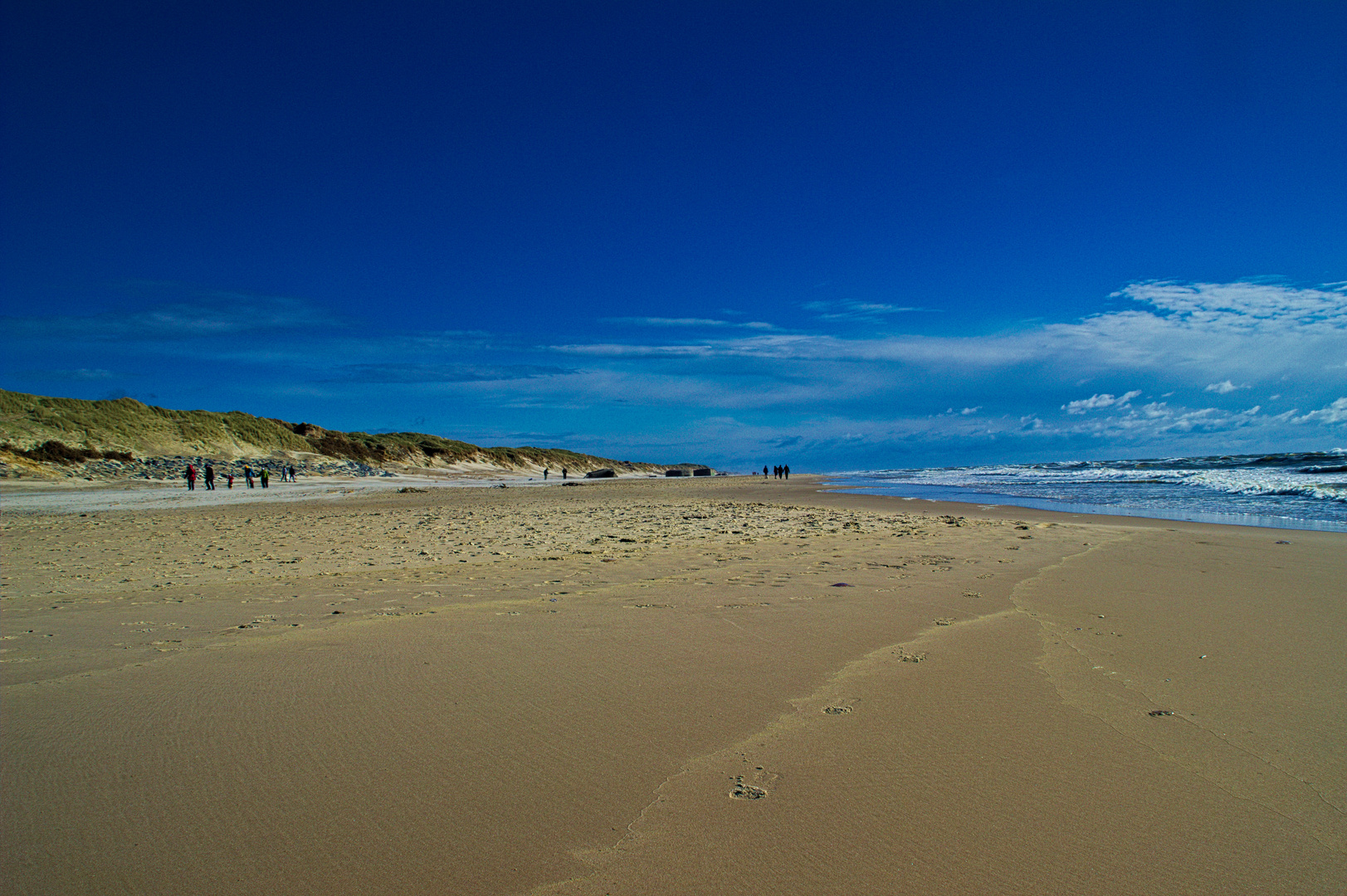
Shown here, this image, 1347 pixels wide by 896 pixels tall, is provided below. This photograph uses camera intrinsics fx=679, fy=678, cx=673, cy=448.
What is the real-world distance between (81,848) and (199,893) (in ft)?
2.08

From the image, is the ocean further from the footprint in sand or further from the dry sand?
the footprint in sand

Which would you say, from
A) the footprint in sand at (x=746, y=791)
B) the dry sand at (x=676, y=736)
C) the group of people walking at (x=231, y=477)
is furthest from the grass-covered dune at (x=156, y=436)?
the footprint in sand at (x=746, y=791)

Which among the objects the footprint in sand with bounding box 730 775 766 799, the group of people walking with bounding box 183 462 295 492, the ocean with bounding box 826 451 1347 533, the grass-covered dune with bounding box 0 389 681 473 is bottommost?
the footprint in sand with bounding box 730 775 766 799

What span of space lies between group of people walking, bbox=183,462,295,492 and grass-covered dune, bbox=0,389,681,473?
4.53 metres

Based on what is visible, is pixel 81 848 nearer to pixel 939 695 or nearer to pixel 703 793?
pixel 703 793

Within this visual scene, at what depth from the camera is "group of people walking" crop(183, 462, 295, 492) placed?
1245 inches

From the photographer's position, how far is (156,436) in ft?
149

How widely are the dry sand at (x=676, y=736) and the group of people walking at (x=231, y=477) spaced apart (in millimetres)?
28500

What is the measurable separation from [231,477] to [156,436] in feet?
63.4

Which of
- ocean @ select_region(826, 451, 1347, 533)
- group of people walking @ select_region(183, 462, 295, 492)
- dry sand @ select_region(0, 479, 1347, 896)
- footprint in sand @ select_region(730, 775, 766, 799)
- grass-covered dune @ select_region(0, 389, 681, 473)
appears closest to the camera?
dry sand @ select_region(0, 479, 1347, 896)

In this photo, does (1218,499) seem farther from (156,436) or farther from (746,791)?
(156,436)

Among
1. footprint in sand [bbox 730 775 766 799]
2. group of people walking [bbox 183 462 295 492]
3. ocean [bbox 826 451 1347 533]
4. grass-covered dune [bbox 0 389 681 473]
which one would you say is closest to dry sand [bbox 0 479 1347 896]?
footprint in sand [bbox 730 775 766 799]

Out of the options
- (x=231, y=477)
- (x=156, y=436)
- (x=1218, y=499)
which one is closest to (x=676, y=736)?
(x=1218, y=499)

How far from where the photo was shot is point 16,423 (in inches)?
1549
